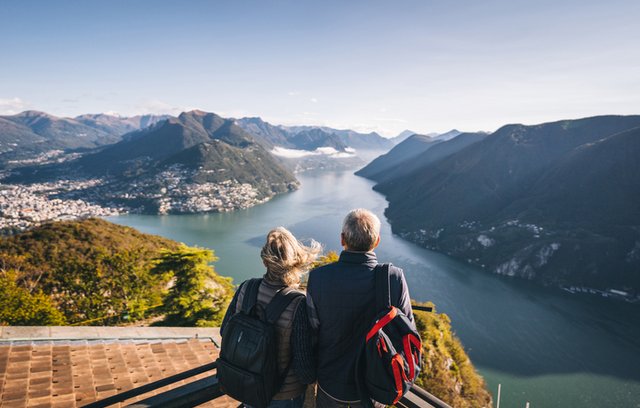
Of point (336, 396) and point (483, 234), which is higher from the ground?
point (336, 396)

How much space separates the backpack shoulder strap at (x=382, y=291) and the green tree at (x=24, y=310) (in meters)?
11.3

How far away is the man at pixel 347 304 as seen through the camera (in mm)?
2049

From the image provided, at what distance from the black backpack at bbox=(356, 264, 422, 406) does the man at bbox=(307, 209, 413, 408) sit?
0.07 meters

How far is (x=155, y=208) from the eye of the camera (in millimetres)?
105000

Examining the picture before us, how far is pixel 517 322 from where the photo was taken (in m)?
44.7

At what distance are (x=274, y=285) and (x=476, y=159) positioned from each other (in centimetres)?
14206

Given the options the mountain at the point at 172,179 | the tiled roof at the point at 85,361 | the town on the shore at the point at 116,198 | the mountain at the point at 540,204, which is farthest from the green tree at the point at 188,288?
the mountain at the point at 172,179

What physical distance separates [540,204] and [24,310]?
104 meters

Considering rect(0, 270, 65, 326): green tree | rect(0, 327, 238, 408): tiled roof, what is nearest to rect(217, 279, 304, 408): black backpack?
rect(0, 327, 238, 408): tiled roof

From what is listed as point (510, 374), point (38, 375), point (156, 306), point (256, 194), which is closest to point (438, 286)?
point (510, 374)

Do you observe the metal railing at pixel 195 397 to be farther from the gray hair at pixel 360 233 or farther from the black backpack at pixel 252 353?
the gray hair at pixel 360 233

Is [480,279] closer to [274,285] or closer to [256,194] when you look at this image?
[274,285]

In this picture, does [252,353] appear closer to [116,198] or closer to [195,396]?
[195,396]

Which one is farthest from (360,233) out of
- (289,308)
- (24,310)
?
(24,310)
